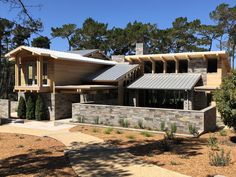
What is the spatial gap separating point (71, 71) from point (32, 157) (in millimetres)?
12976

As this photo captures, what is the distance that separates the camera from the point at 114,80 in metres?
23.4

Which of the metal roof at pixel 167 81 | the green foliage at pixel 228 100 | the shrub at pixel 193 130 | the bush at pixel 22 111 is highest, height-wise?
the metal roof at pixel 167 81

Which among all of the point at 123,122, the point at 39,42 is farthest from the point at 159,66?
the point at 39,42

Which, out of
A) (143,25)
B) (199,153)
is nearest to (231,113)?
(199,153)

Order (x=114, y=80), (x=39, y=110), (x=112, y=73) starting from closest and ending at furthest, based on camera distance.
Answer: (x=39, y=110), (x=114, y=80), (x=112, y=73)

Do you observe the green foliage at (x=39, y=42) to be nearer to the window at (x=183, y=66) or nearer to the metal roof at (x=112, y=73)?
the metal roof at (x=112, y=73)

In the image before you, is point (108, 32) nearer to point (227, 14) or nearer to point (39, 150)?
point (227, 14)

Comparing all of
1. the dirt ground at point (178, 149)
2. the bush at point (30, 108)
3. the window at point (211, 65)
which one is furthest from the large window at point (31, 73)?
the window at point (211, 65)

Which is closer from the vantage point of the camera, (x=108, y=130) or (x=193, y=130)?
(x=193, y=130)

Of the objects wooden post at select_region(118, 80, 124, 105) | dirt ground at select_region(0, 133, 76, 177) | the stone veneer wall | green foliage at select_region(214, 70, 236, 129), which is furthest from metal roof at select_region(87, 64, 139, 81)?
green foliage at select_region(214, 70, 236, 129)

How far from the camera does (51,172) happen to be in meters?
8.62

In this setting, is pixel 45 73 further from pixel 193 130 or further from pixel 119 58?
pixel 193 130

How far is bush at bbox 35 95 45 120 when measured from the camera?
826 inches

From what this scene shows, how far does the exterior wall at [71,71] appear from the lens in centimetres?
2162
